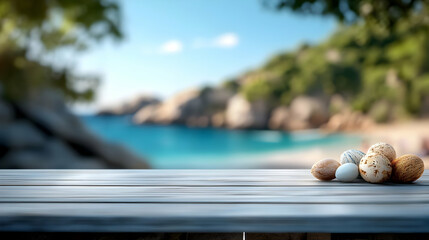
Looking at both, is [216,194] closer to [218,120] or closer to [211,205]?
[211,205]

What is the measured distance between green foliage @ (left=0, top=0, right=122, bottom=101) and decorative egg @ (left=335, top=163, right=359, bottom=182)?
682 centimetres

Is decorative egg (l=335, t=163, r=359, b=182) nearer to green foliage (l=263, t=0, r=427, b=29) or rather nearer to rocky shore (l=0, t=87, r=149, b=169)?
green foliage (l=263, t=0, r=427, b=29)

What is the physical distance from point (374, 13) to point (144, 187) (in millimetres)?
3933

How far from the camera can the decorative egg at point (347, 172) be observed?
1.00 m

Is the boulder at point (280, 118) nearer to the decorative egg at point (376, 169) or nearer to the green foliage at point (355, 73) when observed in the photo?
the green foliage at point (355, 73)

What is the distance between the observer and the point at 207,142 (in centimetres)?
1230

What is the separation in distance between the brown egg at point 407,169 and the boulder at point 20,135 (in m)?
6.20

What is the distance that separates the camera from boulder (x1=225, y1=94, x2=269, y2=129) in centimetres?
1247

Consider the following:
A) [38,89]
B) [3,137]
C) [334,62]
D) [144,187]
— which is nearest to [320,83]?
[334,62]

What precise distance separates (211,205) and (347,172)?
0.41 meters

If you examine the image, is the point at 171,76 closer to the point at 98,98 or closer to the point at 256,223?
the point at 98,98

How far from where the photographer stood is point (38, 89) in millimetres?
7398

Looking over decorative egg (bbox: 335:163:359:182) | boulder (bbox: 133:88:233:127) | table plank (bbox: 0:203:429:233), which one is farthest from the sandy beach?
table plank (bbox: 0:203:429:233)

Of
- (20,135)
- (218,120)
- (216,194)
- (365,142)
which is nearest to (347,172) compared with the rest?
(216,194)
